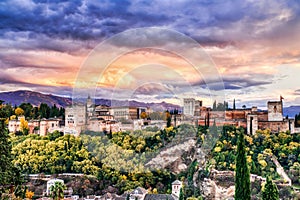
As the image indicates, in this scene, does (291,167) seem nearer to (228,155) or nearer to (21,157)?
(228,155)

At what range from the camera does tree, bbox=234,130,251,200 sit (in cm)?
842

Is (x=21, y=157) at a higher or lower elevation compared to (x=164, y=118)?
lower

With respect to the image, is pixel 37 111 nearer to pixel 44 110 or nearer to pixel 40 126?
pixel 44 110

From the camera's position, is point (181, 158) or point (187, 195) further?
point (181, 158)

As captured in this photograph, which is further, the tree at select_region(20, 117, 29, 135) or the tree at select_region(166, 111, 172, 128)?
the tree at select_region(20, 117, 29, 135)

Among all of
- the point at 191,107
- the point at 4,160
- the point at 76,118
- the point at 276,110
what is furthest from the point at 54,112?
the point at 4,160

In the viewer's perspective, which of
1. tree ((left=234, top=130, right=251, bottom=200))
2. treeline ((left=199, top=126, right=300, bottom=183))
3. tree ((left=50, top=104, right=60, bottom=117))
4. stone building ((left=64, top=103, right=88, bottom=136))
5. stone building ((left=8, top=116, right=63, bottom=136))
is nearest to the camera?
tree ((left=234, top=130, right=251, bottom=200))

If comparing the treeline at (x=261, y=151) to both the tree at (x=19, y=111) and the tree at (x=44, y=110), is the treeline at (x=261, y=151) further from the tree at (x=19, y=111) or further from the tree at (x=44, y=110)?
the tree at (x=19, y=111)

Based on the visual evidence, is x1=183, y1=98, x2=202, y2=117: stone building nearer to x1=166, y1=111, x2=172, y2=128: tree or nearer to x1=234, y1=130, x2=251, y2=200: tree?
x1=166, y1=111, x2=172, y2=128: tree

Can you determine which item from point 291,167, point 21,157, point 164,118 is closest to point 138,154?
point 164,118

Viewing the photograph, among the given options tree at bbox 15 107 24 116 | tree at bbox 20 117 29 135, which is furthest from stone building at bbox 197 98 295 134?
tree at bbox 15 107 24 116

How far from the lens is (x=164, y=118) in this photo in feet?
61.2

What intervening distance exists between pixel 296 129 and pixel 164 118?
559 centimetres

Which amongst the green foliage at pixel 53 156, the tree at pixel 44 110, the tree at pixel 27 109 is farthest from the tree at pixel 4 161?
the tree at pixel 27 109
